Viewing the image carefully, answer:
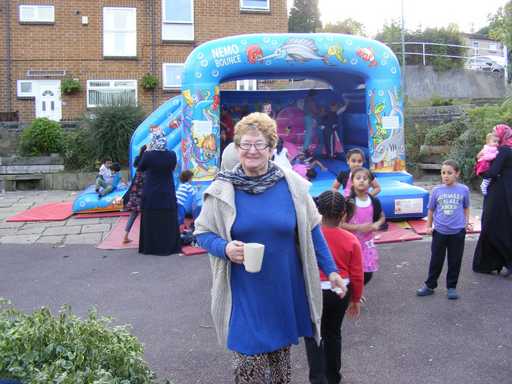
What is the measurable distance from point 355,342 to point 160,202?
407 centimetres

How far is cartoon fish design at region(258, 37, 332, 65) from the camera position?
10102 millimetres

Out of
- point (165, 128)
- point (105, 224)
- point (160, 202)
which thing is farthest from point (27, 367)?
point (165, 128)

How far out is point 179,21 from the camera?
2116cm

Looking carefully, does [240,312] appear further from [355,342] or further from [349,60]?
[349,60]

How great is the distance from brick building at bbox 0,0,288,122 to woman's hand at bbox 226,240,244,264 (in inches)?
721

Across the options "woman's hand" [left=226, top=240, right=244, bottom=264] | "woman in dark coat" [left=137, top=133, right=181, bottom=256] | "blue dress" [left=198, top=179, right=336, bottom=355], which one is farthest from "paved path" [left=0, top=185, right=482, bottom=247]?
"woman's hand" [left=226, top=240, right=244, bottom=264]

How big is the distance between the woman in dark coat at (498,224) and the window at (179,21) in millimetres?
16803

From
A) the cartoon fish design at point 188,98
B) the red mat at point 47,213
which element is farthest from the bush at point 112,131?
the cartoon fish design at point 188,98

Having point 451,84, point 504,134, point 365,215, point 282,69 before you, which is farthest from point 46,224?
point 451,84

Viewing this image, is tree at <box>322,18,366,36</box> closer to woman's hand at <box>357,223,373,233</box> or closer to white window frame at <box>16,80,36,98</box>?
white window frame at <box>16,80,36,98</box>

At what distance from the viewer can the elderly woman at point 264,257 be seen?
2.75 metres

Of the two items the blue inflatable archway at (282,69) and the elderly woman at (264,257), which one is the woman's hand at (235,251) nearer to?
the elderly woman at (264,257)

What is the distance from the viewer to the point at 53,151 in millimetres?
15719

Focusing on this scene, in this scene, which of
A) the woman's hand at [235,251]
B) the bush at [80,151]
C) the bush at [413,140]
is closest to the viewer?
the woman's hand at [235,251]
